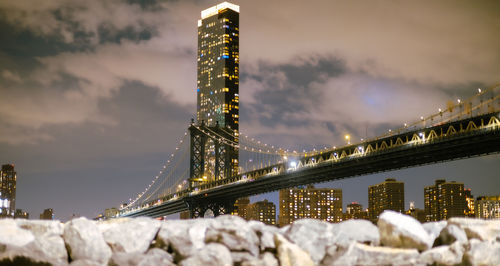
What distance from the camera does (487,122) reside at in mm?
49781

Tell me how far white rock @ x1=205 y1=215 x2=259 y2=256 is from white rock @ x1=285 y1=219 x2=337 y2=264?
1.67 ft

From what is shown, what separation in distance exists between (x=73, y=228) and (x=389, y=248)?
404cm

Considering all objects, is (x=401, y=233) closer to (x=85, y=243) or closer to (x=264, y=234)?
(x=264, y=234)

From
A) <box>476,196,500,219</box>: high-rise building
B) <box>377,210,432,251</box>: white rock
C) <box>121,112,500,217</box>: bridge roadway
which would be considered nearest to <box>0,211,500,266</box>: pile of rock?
<box>377,210,432,251</box>: white rock

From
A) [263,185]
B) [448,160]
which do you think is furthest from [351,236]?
[263,185]

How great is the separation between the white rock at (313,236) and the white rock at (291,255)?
162 millimetres

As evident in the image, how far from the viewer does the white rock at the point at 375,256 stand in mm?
6727

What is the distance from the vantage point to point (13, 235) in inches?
265

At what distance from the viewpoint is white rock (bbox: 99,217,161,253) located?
22.9ft

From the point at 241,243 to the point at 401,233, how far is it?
6.87 ft

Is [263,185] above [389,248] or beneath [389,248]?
above

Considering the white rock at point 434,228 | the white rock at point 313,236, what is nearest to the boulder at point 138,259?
the white rock at point 313,236

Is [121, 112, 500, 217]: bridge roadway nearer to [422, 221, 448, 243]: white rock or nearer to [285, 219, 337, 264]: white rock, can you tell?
[422, 221, 448, 243]: white rock

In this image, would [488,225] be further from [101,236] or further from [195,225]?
[101,236]
